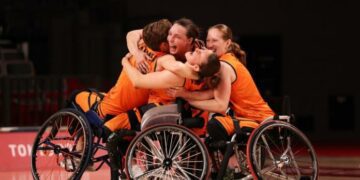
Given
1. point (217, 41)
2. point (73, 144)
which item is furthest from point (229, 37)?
point (73, 144)

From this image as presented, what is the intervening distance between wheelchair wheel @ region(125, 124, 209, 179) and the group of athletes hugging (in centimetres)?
22

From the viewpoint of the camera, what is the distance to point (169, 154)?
4953 mm

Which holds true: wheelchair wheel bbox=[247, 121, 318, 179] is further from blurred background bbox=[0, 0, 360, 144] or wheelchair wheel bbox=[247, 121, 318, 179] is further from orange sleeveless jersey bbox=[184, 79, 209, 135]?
blurred background bbox=[0, 0, 360, 144]

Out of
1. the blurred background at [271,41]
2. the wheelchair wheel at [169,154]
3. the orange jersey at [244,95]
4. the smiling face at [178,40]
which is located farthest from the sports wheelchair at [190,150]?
the blurred background at [271,41]

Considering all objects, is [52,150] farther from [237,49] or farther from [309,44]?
[309,44]

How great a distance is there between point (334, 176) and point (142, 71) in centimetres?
260

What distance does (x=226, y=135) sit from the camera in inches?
201

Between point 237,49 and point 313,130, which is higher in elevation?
point 237,49

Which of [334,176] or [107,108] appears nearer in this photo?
[107,108]

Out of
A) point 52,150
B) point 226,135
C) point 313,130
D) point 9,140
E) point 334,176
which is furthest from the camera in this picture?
point 313,130

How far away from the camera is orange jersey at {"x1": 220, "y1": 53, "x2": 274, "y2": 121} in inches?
209

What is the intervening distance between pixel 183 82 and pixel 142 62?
0.31 m

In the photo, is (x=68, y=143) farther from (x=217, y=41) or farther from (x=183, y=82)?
(x=217, y=41)

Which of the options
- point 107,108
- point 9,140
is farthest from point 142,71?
point 9,140
